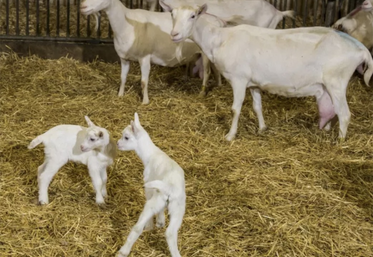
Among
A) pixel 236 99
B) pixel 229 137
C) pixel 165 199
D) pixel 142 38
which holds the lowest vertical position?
pixel 229 137

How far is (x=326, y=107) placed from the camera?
6344 millimetres

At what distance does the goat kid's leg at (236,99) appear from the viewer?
6.27m

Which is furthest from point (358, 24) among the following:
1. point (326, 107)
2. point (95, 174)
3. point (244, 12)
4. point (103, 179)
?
point (95, 174)

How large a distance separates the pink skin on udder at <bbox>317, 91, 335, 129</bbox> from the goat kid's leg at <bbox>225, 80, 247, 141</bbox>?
0.77 metres

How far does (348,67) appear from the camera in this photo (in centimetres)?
609

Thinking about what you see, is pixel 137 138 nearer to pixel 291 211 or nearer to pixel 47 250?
pixel 47 250

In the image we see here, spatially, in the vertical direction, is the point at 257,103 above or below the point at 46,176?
below

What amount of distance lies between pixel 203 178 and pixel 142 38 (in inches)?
100.0

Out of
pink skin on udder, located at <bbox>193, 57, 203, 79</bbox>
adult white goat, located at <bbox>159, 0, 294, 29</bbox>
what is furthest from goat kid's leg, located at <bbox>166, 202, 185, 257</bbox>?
pink skin on udder, located at <bbox>193, 57, 203, 79</bbox>

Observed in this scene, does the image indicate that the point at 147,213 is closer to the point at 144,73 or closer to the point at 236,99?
the point at 236,99

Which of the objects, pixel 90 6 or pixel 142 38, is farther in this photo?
pixel 142 38

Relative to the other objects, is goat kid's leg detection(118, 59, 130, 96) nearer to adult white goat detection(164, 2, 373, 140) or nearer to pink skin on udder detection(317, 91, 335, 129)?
adult white goat detection(164, 2, 373, 140)

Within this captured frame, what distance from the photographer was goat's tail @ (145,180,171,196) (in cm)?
371

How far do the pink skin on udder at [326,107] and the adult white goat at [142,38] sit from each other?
1.94 m
